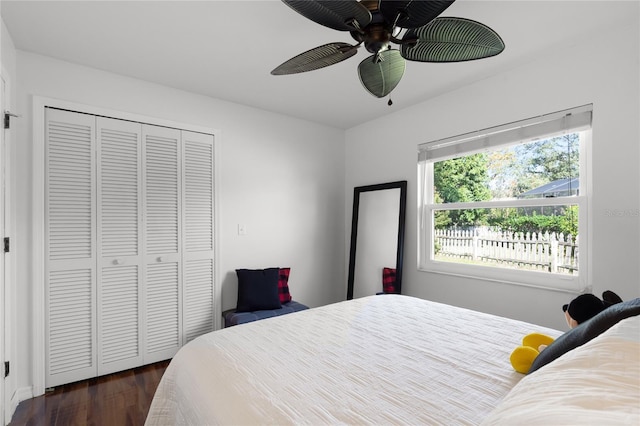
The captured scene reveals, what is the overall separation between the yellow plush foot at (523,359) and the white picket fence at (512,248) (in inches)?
60.8

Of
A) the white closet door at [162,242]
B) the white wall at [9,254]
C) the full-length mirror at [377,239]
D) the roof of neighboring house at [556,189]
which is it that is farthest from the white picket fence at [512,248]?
the white wall at [9,254]

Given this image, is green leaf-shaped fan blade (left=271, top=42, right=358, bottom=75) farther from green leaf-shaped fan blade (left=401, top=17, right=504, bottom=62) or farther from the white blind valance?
the white blind valance

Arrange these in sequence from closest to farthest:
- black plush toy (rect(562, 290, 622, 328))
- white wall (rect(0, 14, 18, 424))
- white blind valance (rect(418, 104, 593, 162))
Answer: black plush toy (rect(562, 290, 622, 328)) → white wall (rect(0, 14, 18, 424)) → white blind valance (rect(418, 104, 593, 162))

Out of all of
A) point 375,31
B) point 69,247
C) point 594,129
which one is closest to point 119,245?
point 69,247

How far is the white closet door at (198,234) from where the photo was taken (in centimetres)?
297

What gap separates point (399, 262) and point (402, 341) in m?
1.86

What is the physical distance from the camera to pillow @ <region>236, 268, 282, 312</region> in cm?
304

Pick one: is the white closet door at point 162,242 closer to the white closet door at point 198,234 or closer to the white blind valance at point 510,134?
the white closet door at point 198,234

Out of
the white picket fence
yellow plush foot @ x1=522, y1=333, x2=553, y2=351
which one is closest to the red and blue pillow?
the white picket fence

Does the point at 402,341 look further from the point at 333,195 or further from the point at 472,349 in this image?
the point at 333,195

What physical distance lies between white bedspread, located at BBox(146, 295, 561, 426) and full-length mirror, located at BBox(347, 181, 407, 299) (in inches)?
60.1

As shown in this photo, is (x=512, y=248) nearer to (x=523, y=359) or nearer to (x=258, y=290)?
(x=523, y=359)

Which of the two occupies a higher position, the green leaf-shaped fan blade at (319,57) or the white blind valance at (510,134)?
the green leaf-shaped fan blade at (319,57)

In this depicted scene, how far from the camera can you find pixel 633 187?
1970mm
